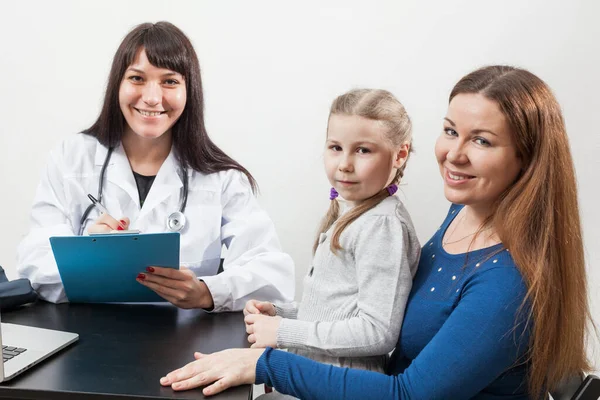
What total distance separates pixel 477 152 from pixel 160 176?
97 cm

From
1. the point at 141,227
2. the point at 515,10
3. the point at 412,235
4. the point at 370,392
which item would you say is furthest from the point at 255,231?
the point at 515,10

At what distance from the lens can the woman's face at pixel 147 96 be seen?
1.82 metres

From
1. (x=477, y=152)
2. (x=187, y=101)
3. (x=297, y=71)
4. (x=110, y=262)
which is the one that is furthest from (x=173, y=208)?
(x=477, y=152)

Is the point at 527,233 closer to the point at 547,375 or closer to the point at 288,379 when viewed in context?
the point at 547,375

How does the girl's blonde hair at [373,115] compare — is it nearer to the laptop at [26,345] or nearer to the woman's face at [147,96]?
the laptop at [26,345]

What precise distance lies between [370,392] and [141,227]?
926 millimetres

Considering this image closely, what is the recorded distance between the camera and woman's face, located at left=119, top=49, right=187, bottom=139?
182cm

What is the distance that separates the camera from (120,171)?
1.88 metres

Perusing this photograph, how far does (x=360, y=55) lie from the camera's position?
2334mm

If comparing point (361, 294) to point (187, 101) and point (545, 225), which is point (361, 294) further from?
point (187, 101)

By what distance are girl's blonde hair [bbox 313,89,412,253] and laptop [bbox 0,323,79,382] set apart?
526mm

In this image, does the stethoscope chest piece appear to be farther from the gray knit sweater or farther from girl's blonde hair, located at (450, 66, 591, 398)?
girl's blonde hair, located at (450, 66, 591, 398)

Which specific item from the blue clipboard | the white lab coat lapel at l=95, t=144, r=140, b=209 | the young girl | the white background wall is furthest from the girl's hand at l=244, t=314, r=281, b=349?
the white background wall

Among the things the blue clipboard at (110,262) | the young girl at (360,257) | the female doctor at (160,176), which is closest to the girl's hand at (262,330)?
the young girl at (360,257)
